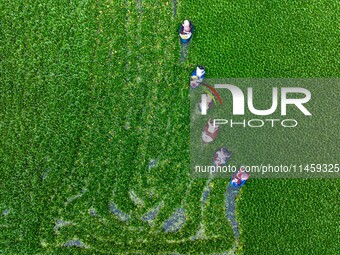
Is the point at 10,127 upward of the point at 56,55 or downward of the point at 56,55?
downward

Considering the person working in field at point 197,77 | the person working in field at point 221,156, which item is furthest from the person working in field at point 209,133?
the person working in field at point 197,77

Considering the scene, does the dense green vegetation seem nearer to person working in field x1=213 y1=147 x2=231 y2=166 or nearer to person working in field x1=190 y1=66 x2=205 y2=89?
person working in field x1=190 y1=66 x2=205 y2=89

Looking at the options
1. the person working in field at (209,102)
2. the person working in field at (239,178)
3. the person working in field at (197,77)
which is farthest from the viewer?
the person working in field at (209,102)

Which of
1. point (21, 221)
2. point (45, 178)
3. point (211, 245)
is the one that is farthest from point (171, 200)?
point (21, 221)

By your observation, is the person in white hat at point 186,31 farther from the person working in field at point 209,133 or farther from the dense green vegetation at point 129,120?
the person working in field at point 209,133

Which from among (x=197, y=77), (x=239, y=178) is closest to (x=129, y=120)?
(x=197, y=77)

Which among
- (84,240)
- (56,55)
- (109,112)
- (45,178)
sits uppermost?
(56,55)

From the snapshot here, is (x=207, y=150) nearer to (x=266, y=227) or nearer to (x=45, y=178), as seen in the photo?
(x=266, y=227)
